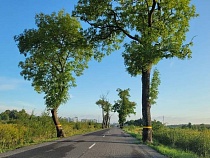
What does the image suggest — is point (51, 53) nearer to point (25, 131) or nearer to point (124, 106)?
point (25, 131)

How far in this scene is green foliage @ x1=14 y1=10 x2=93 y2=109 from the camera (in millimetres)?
30266

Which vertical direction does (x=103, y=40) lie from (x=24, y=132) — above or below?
above

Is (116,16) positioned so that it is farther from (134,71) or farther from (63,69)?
(63,69)

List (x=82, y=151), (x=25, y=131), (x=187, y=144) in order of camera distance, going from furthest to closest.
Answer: (x=25, y=131) < (x=187, y=144) < (x=82, y=151)

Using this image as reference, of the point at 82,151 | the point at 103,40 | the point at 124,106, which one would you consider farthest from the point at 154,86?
the point at 124,106

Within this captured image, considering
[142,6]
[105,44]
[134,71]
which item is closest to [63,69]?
[105,44]

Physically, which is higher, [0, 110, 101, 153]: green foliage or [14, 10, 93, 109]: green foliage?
[14, 10, 93, 109]: green foliage

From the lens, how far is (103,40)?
2719 cm

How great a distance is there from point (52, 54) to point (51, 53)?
10.2 inches

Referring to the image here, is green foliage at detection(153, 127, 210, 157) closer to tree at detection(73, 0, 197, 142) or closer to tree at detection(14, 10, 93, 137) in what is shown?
tree at detection(73, 0, 197, 142)

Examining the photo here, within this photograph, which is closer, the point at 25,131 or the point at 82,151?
the point at 82,151

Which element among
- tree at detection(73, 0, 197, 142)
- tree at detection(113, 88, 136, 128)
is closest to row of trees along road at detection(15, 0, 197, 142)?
tree at detection(73, 0, 197, 142)

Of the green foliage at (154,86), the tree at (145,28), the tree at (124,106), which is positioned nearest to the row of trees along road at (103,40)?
the tree at (145,28)

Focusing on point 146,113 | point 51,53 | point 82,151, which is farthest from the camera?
point 51,53
